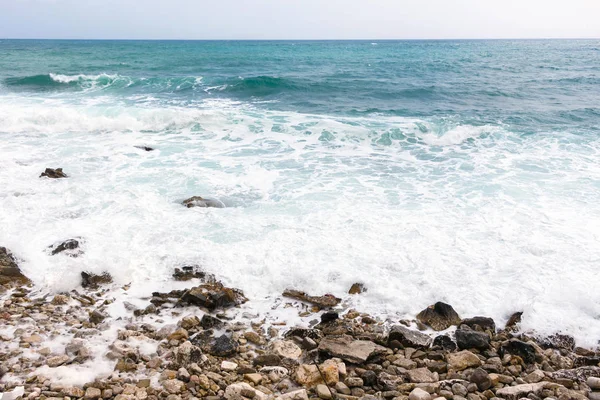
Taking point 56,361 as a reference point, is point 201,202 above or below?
above

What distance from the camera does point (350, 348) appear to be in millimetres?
4555

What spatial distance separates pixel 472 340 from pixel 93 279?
4860mm

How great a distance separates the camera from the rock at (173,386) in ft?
12.9

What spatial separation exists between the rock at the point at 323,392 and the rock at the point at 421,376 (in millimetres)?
838

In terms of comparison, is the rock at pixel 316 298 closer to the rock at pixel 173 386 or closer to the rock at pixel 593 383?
the rock at pixel 173 386

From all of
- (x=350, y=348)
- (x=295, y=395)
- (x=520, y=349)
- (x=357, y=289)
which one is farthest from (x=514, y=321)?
(x=295, y=395)

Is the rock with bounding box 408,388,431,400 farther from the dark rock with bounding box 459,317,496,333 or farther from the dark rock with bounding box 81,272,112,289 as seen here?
the dark rock with bounding box 81,272,112,289

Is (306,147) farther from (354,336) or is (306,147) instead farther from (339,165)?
(354,336)

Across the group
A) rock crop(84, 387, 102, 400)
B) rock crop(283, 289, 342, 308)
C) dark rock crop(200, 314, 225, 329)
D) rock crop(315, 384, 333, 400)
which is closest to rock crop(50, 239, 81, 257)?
dark rock crop(200, 314, 225, 329)

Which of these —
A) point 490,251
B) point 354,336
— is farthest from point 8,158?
point 490,251

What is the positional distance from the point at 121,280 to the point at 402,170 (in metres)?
7.54

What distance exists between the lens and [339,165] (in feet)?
37.8

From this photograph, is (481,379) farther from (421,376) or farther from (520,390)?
(421,376)

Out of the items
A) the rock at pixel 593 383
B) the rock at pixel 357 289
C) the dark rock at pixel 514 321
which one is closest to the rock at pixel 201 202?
the rock at pixel 357 289
